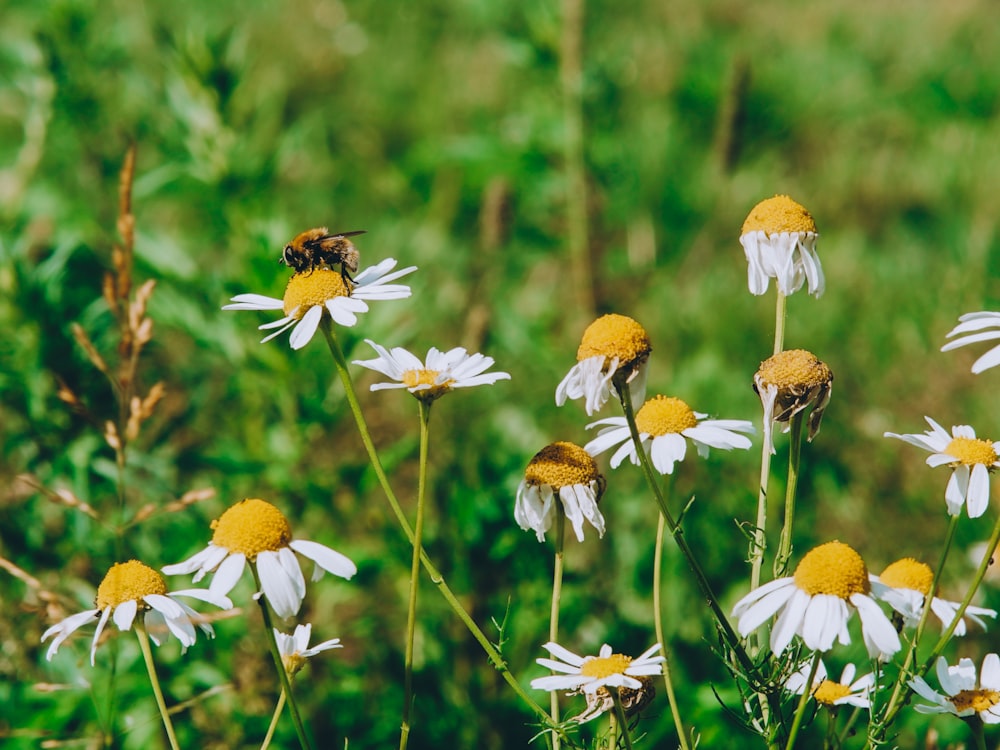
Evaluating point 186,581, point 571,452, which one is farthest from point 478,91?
point 571,452

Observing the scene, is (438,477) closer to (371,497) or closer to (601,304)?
(371,497)

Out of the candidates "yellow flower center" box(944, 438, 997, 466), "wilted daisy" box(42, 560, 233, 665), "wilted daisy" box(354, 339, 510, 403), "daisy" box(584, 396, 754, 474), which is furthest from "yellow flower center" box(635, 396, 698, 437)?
"wilted daisy" box(42, 560, 233, 665)

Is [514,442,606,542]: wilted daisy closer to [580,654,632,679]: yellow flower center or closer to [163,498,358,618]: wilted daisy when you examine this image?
[580,654,632,679]: yellow flower center

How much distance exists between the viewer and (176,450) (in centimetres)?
253

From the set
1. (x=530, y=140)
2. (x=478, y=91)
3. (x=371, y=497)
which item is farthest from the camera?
(x=478, y=91)

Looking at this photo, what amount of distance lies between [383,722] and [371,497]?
3.51 feet

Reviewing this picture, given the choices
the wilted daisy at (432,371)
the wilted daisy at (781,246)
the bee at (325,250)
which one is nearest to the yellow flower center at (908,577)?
the wilted daisy at (781,246)

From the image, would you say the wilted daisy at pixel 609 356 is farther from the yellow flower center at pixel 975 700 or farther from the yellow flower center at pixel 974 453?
the yellow flower center at pixel 975 700

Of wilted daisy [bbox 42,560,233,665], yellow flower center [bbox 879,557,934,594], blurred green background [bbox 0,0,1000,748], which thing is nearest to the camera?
wilted daisy [bbox 42,560,233,665]

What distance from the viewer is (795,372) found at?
1.19 m

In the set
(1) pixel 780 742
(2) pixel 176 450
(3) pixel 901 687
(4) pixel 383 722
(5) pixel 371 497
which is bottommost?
(5) pixel 371 497

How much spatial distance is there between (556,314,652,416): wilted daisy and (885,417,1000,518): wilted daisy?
324mm

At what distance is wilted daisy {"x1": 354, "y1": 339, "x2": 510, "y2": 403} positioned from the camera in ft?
3.90

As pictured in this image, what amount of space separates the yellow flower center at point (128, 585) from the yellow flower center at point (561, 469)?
0.44 m
